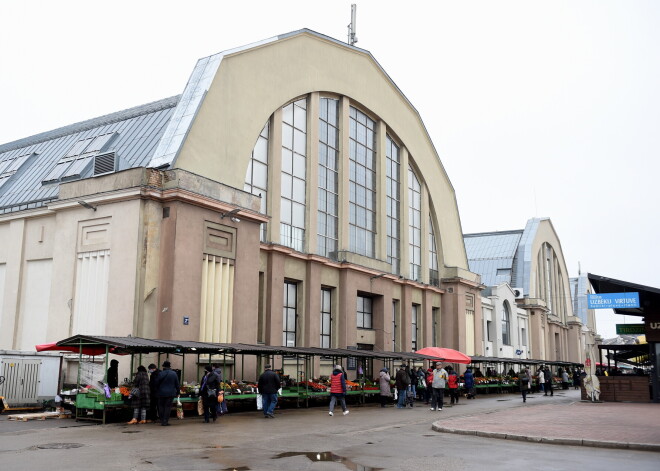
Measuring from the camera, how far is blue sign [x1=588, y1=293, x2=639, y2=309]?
3008 cm

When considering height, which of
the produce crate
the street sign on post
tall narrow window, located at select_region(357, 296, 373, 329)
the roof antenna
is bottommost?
the produce crate

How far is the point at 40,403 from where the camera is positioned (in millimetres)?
22578

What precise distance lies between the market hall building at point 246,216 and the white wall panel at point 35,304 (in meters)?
0.07

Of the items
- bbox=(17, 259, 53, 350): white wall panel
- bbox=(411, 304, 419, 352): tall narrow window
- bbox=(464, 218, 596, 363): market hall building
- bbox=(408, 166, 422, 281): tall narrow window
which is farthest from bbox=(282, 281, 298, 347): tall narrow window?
bbox=(464, 218, 596, 363): market hall building

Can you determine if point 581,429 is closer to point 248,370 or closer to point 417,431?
point 417,431

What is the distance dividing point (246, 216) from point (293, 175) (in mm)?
6887

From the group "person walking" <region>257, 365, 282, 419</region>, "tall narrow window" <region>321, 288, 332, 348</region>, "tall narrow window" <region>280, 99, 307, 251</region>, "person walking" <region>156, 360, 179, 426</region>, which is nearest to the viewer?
"person walking" <region>156, 360, 179, 426</region>

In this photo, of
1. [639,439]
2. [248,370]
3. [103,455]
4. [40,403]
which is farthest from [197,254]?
[639,439]

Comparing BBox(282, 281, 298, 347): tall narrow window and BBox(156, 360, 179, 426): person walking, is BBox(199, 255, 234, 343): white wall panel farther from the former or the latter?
BBox(156, 360, 179, 426): person walking

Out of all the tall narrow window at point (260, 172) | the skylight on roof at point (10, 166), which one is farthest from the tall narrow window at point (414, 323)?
the skylight on roof at point (10, 166)

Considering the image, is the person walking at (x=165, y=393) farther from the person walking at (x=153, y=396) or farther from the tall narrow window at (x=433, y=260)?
the tall narrow window at (x=433, y=260)

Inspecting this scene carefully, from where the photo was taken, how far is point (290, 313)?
104 feet

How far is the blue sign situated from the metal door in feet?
72.6

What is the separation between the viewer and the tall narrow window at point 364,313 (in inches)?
1457
